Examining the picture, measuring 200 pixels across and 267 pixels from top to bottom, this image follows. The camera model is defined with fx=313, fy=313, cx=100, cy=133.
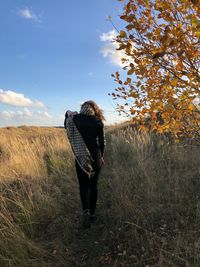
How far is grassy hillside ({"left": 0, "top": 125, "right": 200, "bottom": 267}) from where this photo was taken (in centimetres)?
400

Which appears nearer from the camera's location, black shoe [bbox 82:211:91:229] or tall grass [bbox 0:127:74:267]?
tall grass [bbox 0:127:74:267]

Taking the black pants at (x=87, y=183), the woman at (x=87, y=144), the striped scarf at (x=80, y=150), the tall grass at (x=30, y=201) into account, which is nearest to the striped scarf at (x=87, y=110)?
the woman at (x=87, y=144)

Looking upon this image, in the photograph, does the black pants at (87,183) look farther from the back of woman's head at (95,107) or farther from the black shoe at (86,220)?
the back of woman's head at (95,107)

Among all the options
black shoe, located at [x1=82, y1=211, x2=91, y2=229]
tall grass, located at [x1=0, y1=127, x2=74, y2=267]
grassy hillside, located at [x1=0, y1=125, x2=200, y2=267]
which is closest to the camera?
grassy hillside, located at [x1=0, y1=125, x2=200, y2=267]

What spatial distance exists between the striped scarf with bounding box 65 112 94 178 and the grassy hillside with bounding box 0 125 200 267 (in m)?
0.90

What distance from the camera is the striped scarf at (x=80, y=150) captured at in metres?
4.60

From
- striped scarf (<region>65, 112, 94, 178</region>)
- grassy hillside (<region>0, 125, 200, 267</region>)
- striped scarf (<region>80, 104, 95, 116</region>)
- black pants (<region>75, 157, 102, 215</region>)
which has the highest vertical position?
striped scarf (<region>80, 104, 95, 116</region>)

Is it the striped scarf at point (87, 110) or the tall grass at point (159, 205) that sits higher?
the striped scarf at point (87, 110)

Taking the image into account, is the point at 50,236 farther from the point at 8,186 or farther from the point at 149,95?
the point at 149,95

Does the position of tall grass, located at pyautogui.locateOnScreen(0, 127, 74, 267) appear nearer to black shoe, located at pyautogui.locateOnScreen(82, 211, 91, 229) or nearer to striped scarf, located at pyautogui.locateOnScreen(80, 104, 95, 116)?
black shoe, located at pyautogui.locateOnScreen(82, 211, 91, 229)

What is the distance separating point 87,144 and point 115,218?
1.22 metres

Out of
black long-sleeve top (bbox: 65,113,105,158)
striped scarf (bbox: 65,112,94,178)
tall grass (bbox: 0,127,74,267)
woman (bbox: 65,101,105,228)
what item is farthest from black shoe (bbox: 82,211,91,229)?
black long-sleeve top (bbox: 65,113,105,158)

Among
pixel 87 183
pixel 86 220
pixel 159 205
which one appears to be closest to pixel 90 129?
pixel 87 183

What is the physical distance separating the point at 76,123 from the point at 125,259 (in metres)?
1.99
